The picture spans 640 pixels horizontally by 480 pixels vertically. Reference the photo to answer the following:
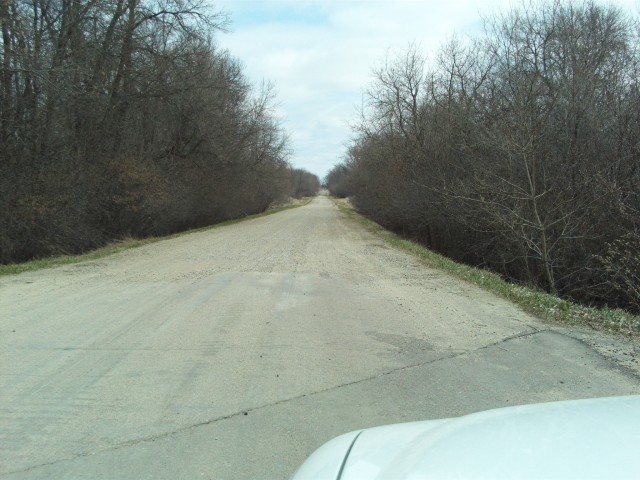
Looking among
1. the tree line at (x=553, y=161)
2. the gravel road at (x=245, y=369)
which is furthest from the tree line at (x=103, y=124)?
the tree line at (x=553, y=161)

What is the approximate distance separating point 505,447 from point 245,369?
3.57 m

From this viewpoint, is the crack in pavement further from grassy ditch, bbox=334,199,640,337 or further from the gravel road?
grassy ditch, bbox=334,199,640,337

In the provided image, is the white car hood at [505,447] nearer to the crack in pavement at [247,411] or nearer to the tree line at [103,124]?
the crack in pavement at [247,411]

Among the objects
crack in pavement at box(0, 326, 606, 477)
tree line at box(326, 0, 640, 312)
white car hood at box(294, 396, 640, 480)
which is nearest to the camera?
white car hood at box(294, 396, 640, 480)

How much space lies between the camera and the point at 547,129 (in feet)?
47.2

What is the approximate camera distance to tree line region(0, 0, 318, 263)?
637 inches

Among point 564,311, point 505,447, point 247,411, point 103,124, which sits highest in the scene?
point 103,124

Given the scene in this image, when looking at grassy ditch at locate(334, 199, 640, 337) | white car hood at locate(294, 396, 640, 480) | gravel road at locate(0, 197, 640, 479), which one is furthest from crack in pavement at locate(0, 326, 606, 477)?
white car hood at locate(294, 396, 640, 480)

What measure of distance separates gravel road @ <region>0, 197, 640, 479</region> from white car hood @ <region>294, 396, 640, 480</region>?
1.20 meters

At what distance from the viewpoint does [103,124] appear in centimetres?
2189

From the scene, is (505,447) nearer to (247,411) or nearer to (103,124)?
(247,411)

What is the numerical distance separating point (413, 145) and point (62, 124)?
1528 centimetres

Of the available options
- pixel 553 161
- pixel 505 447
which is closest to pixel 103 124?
pixel 553 161

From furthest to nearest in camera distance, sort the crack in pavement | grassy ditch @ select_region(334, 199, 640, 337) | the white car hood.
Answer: grassy ditch @ select_region(334, 199, 640, 337) < the crack in pavement < the white car hood
